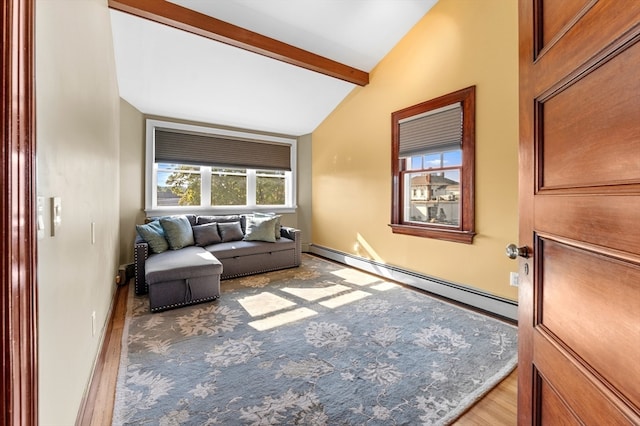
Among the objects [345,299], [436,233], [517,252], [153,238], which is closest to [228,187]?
[153,238]

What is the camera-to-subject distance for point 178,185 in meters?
4.65

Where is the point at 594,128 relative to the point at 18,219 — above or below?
above

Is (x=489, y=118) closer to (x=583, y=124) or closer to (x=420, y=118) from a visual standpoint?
(x=420, y=118)

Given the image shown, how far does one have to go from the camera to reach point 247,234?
443 centimetres

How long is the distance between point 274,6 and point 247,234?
2994 mm

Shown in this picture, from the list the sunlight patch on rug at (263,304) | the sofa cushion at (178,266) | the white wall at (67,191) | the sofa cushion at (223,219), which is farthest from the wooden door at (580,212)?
the sofa cushion at (223,219)

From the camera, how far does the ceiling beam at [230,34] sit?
8.69ft

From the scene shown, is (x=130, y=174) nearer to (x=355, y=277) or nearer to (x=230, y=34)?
(x=230, y=34)

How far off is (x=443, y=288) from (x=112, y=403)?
3058mm

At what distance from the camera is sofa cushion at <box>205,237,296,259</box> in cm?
385

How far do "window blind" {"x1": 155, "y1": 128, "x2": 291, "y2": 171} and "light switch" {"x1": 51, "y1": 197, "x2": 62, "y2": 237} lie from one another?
3804 millimetres

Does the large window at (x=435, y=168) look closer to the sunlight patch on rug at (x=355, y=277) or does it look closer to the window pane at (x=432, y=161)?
the window pane at (x=432, y=161)

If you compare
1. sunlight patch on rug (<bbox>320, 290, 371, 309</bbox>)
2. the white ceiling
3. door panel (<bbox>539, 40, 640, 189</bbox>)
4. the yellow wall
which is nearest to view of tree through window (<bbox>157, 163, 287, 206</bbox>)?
the white ceiling

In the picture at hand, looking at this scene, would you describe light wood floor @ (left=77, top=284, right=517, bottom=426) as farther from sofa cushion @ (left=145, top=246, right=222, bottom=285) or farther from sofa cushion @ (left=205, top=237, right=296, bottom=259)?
sofa cushion @ (left=205, top=237, right=296, bottom=259)
